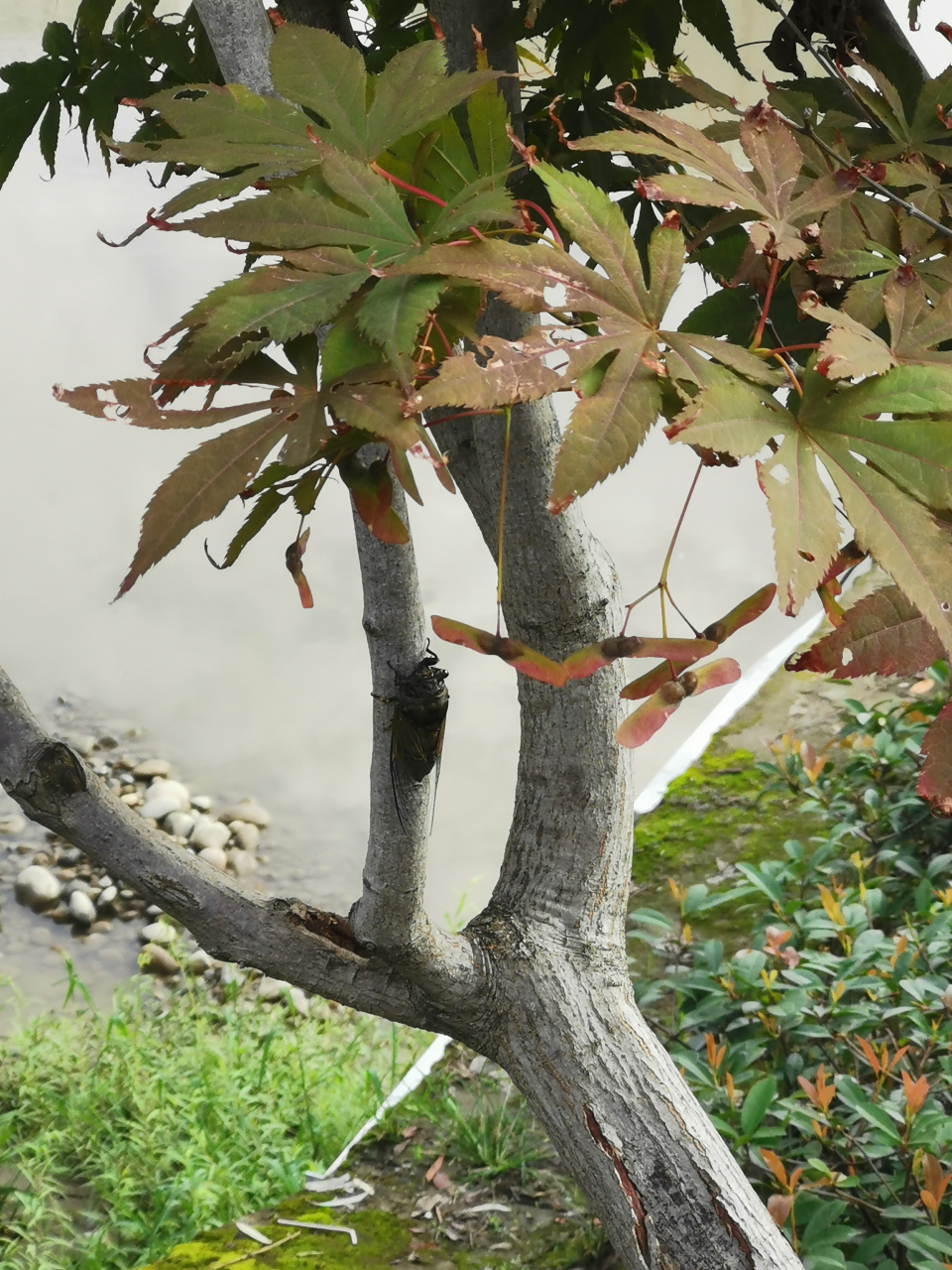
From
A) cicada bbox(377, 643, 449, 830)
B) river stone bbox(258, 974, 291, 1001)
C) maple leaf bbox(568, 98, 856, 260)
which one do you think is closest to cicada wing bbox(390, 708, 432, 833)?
cicada bbox(377, 643, 449, 830)

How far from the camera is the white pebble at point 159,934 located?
2218mm

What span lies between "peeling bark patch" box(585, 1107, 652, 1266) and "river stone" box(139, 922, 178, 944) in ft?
5.15

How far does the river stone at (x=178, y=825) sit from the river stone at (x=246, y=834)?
93 millimetres

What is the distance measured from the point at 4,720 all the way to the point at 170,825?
1.75 metres

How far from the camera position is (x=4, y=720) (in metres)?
0.79

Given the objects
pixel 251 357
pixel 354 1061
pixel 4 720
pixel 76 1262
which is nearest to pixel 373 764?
pixel 4 720

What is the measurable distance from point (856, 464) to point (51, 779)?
63cm

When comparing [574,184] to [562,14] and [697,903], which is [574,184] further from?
[697,903]

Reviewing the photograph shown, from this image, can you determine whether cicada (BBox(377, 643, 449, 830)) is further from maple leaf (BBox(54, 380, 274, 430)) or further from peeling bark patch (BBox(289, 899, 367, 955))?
maple leaf (BBox(54, 380, 274, 430))

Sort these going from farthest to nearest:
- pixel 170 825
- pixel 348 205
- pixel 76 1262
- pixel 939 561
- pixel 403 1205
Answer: pixel 170 825 < pixel 76 1262 < pixel 403 1205 < pixel 348 205 < pixel 939 561

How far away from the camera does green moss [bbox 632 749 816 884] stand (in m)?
1.76

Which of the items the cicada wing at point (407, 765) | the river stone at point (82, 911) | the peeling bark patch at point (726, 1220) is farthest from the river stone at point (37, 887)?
the peeling bark patch at point (726, 1220)

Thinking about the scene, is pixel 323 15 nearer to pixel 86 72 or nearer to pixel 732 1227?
pixel 86 72

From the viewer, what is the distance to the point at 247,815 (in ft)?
8.30
